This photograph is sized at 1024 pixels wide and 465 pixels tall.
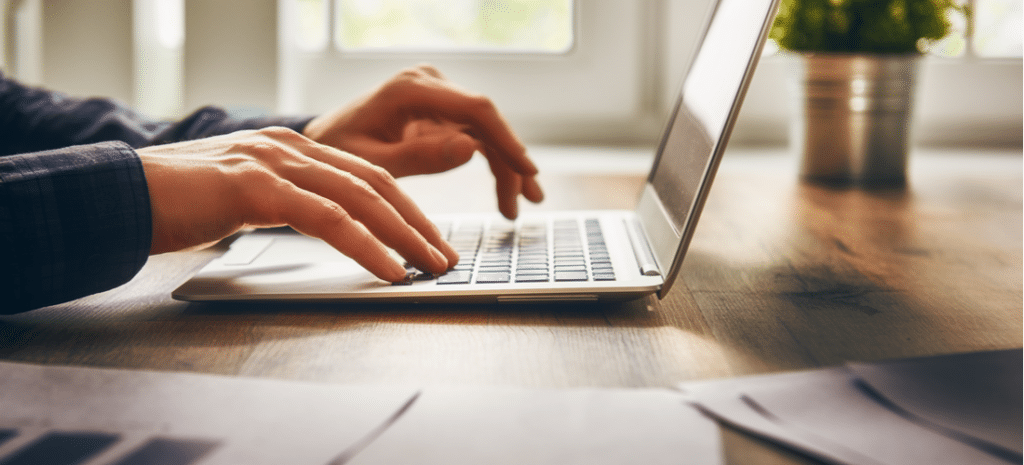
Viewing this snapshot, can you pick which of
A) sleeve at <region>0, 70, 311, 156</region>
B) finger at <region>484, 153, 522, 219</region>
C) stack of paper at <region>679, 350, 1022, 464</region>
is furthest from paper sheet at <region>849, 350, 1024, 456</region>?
sleeve at <region>0, 70, 311, 156</region>

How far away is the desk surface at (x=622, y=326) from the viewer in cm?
34

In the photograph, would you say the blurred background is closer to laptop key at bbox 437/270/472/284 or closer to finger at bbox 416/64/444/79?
finger at bbox 416/64/444/79

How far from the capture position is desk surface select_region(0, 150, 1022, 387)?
1.12 feet

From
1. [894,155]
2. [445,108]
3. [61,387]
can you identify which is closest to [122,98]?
[445,108]

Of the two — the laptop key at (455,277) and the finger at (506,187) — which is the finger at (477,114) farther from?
the laptop key at (455,277)

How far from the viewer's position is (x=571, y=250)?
526 millimetres


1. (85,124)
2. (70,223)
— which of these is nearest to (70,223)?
(70,223)

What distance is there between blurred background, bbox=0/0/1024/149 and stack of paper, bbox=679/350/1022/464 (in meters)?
1.12

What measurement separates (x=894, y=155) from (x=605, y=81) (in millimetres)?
576

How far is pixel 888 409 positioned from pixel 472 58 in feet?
3.99

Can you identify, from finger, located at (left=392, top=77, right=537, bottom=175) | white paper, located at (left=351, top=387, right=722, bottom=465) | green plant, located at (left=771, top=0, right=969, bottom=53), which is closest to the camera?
white paper, located at (left=351, top=387, right=722, bottom=465)

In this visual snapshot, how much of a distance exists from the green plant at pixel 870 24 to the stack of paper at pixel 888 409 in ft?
2.37

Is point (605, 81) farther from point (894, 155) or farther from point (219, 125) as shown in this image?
point (219, 125)

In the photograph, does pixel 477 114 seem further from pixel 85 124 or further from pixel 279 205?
pixel 85 124
